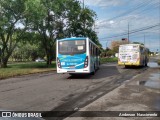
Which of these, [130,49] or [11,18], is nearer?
[130,49]

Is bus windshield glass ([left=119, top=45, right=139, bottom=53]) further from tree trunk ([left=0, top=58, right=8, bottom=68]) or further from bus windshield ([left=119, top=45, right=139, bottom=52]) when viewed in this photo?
tree trunk ([left=0, top=58, right=8, bottom=68])

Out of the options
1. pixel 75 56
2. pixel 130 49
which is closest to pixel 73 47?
pixel 75 56

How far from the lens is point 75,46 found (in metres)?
19.5

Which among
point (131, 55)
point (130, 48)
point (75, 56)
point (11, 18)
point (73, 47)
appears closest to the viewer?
point (75, 56)

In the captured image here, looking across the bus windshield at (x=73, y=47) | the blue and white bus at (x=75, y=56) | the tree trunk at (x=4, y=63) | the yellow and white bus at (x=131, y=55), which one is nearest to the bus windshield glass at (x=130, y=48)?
the yellow and white bus at (x=131, y=55)

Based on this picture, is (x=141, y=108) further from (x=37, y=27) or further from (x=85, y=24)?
(x=85, y=24)

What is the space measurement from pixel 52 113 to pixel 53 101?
2.02 m

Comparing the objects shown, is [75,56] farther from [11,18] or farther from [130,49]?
[11,18]

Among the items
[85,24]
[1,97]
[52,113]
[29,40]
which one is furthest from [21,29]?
[52,113]

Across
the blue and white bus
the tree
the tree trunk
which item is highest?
the tree

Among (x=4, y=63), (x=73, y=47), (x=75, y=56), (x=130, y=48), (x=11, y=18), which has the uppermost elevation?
(x=11, y=18)

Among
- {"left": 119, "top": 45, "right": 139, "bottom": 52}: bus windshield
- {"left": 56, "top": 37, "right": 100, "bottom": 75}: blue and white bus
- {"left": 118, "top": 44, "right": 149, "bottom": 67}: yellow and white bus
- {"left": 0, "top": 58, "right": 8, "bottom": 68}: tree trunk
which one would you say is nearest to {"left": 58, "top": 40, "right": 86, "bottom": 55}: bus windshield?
{"left": 56, "top": 37, "right": 100, "bottom": 75}: blue and white bus

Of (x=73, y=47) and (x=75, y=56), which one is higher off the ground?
(x=73, y=47)

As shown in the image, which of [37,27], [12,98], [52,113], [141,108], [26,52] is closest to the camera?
[52,113]
